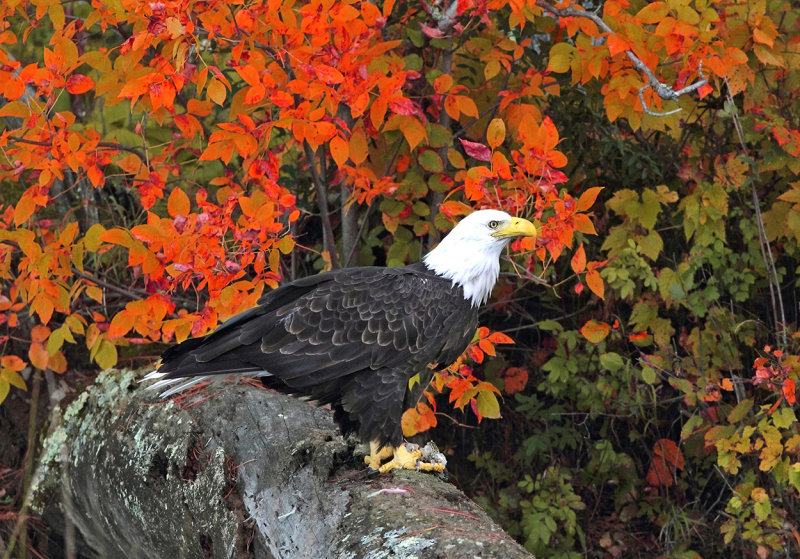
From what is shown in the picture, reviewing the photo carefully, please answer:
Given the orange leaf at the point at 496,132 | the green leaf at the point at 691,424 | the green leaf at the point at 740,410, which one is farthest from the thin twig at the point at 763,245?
the orange leaf at the point at 496,132

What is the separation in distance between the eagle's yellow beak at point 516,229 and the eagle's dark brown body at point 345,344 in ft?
1.03

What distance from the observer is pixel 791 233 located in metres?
4.44

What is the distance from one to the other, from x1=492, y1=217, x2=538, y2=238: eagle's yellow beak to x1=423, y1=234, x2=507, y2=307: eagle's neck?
75mm

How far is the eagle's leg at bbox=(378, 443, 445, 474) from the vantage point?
3365 mm

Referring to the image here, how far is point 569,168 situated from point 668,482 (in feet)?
5.81

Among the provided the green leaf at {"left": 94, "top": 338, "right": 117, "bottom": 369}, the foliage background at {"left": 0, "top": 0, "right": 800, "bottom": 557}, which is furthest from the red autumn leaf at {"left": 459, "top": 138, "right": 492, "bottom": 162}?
the green leaf at {"left": 94, "top": 338, "right": 117, "bottom": 369}

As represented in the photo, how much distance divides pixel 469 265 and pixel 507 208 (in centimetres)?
50

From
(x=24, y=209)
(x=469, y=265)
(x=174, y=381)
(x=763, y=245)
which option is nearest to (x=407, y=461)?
(x=469, y=265)

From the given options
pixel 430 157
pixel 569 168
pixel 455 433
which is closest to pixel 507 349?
pixel 455 433

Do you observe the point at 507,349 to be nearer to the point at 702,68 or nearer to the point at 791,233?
the point at 791,233

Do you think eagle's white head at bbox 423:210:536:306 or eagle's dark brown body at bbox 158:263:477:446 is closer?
eagle's dark brown body at bbox 158:263:477:446

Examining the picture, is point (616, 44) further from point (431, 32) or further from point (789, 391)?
point (789, 391)

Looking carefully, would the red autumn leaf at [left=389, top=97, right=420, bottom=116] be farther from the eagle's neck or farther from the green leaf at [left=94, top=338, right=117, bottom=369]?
the green leaf at [left=94, top=338, right=117, bottom=369]

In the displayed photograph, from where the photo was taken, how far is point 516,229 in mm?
3518
